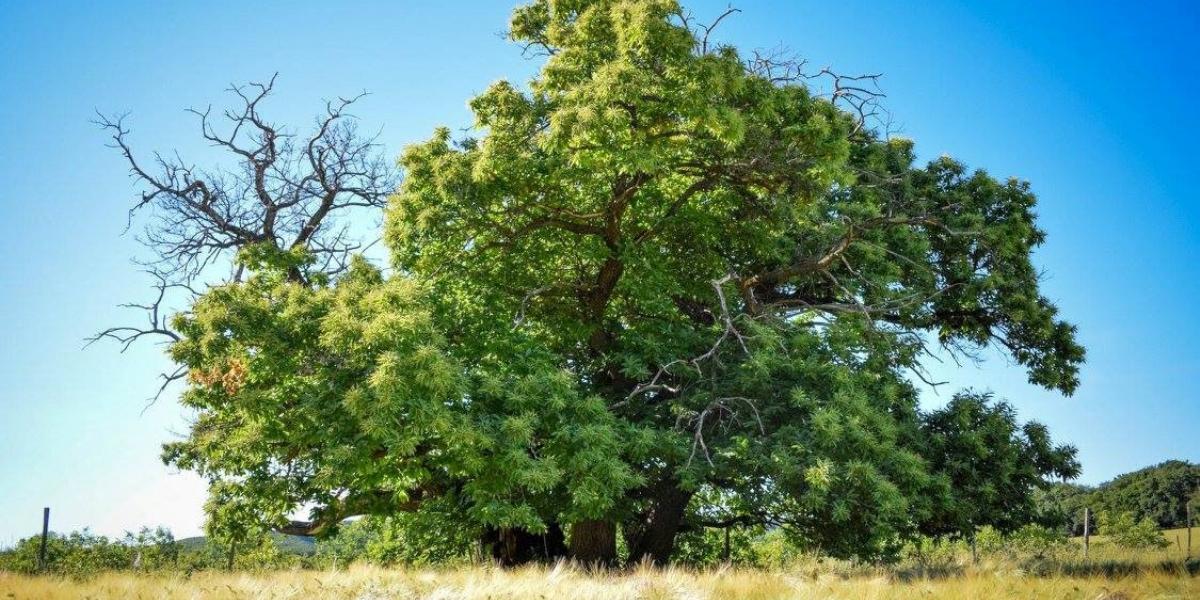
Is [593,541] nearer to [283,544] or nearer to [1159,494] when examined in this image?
[283,544]

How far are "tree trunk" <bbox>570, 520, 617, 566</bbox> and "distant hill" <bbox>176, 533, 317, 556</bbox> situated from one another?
6280 mm

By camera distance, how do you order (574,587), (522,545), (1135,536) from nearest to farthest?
(574,587)
(522,545)
(1135,536)

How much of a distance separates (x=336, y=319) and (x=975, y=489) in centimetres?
1169

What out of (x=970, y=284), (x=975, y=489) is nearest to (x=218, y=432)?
(x=975, y=489)

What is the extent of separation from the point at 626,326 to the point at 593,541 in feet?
13.9

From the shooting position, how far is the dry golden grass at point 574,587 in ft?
30.0

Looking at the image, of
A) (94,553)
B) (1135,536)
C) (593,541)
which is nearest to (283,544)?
(94,553)

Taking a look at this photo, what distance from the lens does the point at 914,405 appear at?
16.6 m

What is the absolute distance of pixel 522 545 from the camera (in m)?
17.2

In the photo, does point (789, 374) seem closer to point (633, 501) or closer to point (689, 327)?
point (689, 327)

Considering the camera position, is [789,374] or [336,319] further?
[789,374]

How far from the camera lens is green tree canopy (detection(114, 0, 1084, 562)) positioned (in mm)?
12391

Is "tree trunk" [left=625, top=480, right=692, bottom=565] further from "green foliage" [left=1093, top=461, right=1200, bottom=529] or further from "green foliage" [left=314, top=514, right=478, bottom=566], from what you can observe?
"green foliage" [left=1093, top=461, right=1200, bottom=529]

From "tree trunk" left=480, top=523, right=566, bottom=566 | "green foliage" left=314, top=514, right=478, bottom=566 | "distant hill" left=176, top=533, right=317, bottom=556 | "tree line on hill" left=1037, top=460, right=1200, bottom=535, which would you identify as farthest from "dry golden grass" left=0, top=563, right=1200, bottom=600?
"tree line on hill" left=1037, top=460, right=1200, bottom=535
